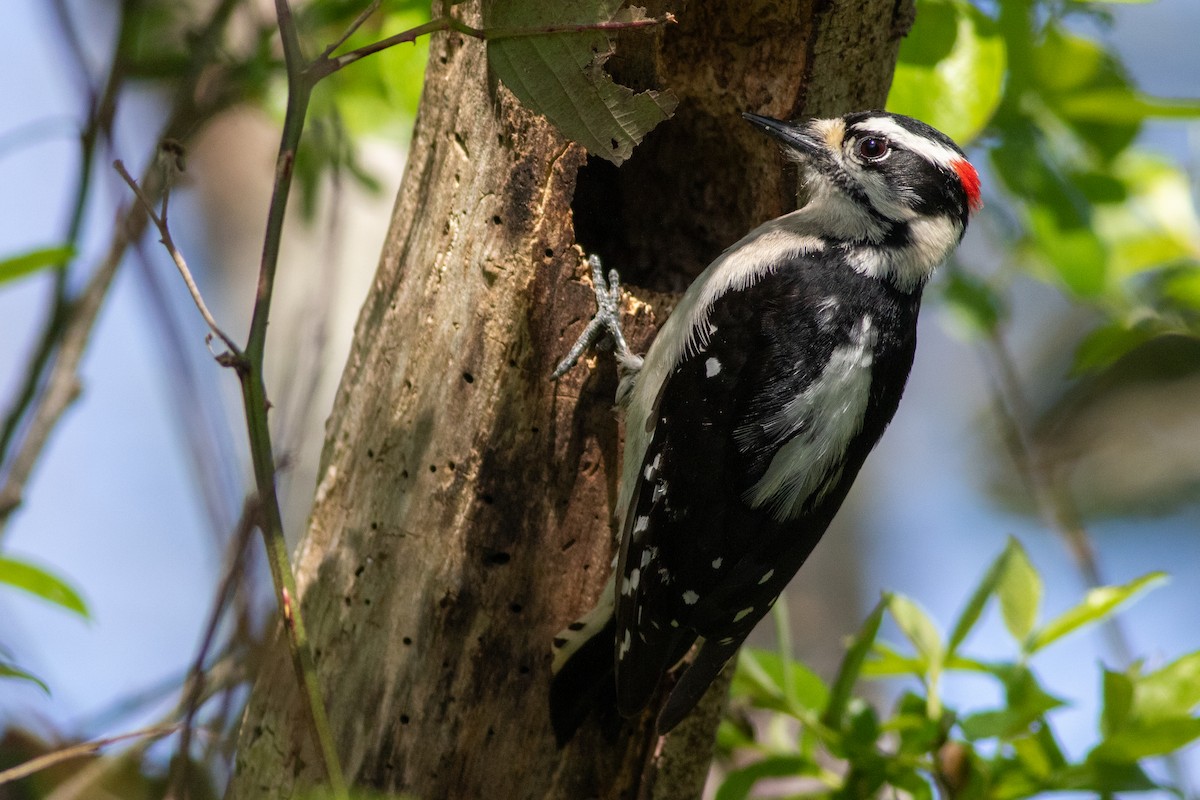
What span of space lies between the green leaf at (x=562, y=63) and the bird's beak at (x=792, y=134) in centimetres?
60

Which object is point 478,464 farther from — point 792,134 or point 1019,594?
point 1019,594

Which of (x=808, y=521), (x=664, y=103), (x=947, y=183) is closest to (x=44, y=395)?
(x=664, y=103)

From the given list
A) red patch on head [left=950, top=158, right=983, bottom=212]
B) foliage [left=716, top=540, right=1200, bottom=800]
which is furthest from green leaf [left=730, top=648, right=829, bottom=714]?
red patch on head [left=950, top=158, right=983, bottom=212]

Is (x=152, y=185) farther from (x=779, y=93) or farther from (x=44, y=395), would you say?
(x=779, y=93)

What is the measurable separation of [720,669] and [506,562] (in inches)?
20.5

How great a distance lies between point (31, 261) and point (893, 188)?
2.08 metres

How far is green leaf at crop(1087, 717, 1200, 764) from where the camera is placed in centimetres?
229

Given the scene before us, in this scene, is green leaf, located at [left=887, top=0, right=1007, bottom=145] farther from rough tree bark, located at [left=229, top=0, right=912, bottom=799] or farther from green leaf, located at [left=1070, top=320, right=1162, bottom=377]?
green leaf, located at [left=1070, top=320, right=1162, bottom=377]

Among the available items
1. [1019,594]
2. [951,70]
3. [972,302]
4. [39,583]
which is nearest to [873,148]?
[951,70]

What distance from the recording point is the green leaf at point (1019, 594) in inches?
104

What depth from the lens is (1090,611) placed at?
2613 mm

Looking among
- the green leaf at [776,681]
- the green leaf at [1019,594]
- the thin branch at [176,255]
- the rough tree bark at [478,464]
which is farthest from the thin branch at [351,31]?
the green leaf at [1019,594]

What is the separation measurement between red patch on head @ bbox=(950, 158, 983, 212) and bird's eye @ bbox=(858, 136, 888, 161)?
207 millimetres

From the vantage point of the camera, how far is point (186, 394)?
4.20ft
